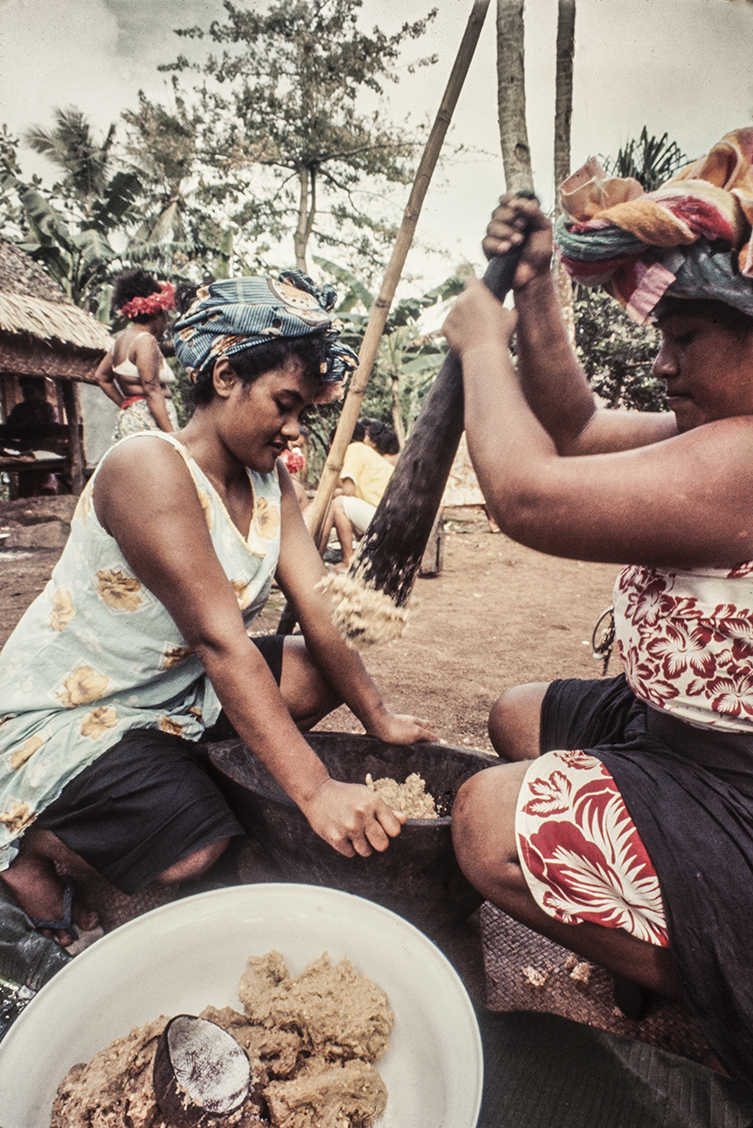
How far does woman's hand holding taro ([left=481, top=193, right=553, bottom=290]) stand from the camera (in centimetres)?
135

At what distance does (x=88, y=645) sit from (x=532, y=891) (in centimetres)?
114

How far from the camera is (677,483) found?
1.06 metres

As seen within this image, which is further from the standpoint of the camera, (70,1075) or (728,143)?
(728,143)

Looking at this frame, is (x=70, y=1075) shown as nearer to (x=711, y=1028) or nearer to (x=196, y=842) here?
(x=196, y=842)

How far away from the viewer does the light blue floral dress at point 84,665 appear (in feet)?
5.19

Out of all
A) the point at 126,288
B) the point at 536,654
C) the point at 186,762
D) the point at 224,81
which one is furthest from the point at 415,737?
the point at 224,81

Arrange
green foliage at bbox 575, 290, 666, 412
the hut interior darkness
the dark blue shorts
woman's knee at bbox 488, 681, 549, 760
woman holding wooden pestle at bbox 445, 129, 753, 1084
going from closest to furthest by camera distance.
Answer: woman holding wooden pestle at bbox 445, 129, 753, 1084 < the dark blue shorts < woman's knee at bbox 488, 681, 549, 760 < the hut interior darkness < green foliage at bbox 575, 290, 666, 412

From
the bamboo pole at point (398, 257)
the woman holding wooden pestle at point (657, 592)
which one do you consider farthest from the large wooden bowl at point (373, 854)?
the bamboo pole at point (398, 257)

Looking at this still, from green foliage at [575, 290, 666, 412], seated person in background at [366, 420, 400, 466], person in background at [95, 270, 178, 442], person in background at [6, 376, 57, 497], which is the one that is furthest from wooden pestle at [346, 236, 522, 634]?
green foliage at [575, 290, 666, 412]

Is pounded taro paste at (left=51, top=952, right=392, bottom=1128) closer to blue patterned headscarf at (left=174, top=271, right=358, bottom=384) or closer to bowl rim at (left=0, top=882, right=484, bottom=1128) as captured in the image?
bowl rim at (left=0, top=882, right=484, bottom=1128)

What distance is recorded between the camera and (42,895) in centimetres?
164

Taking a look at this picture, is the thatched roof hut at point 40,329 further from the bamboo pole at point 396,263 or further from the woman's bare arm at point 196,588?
the woman's bare arm at point 196,588

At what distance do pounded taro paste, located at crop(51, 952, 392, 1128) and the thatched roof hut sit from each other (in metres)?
7.47

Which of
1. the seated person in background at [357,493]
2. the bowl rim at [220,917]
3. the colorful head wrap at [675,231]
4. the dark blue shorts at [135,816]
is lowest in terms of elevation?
the seated person in background at [357,493]
